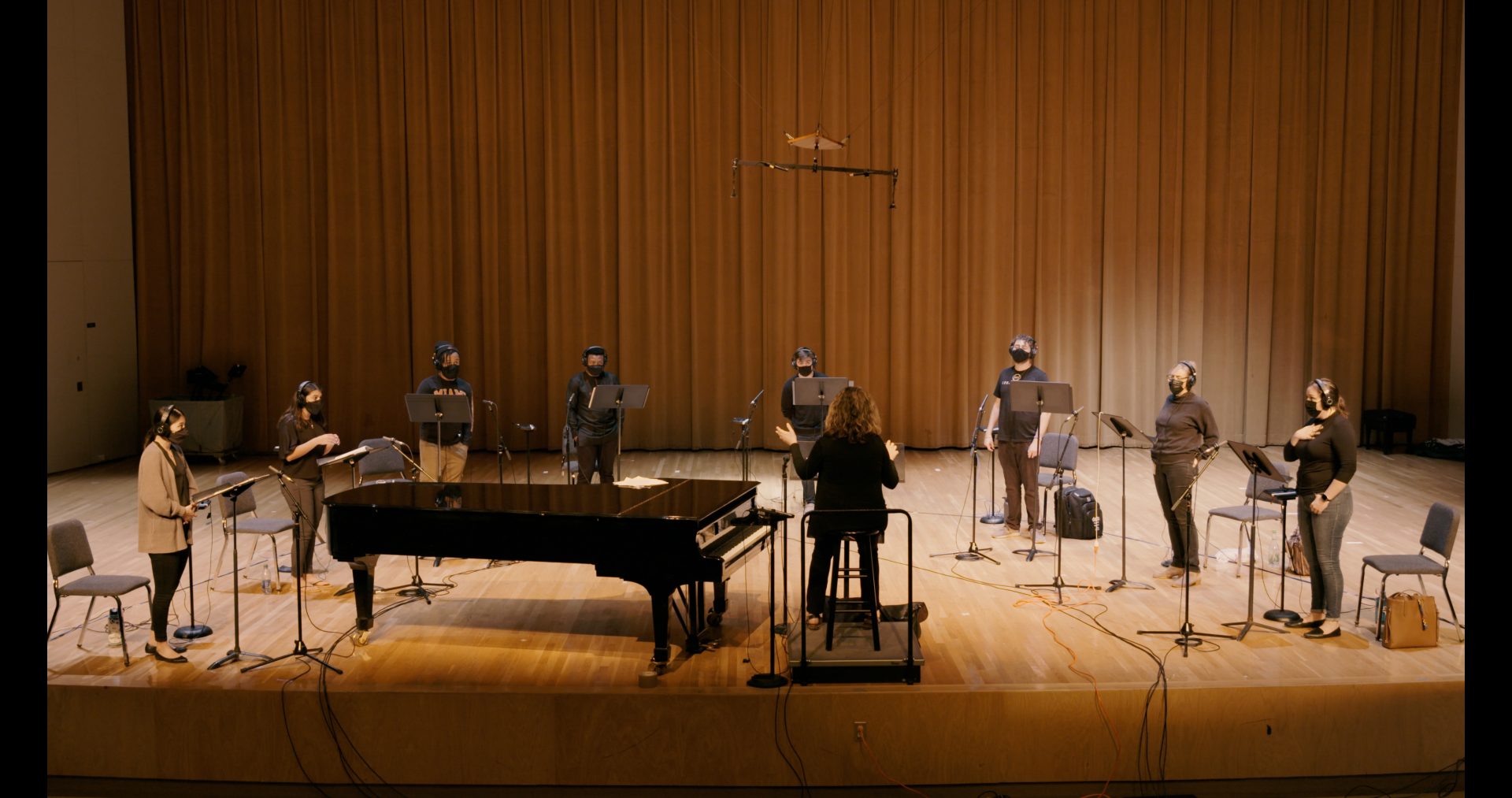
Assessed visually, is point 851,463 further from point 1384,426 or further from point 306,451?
point 1384,426

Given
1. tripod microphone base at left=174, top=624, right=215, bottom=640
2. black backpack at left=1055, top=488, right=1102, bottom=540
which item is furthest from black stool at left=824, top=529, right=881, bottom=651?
tripod microphone base at left=174, top=624, right=215, bottom=640

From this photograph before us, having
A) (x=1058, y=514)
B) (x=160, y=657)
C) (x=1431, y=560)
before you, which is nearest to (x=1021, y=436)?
(x=1058, y=514)

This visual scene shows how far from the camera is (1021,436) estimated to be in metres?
7.83

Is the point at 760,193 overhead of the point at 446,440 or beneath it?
overhead

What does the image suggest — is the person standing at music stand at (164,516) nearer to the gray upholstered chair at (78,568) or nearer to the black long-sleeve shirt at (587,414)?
the gray upholstered chair at (78,568)

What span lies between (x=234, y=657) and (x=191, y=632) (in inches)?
21.6

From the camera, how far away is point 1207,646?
5.75 meters

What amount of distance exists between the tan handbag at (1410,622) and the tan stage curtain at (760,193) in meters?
6.99

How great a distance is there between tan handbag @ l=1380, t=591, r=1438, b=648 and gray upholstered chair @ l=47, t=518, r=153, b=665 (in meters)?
6.26

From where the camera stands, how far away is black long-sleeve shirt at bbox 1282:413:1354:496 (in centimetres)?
563

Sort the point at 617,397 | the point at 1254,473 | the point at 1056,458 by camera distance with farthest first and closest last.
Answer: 1. the point at 1056,458
2. the point at 617,397
3. the point at 1254,473

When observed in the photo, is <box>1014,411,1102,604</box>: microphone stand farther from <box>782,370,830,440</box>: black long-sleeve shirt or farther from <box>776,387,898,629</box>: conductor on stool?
<box>782,370,830,440</box>: black long-sleeve shirt
